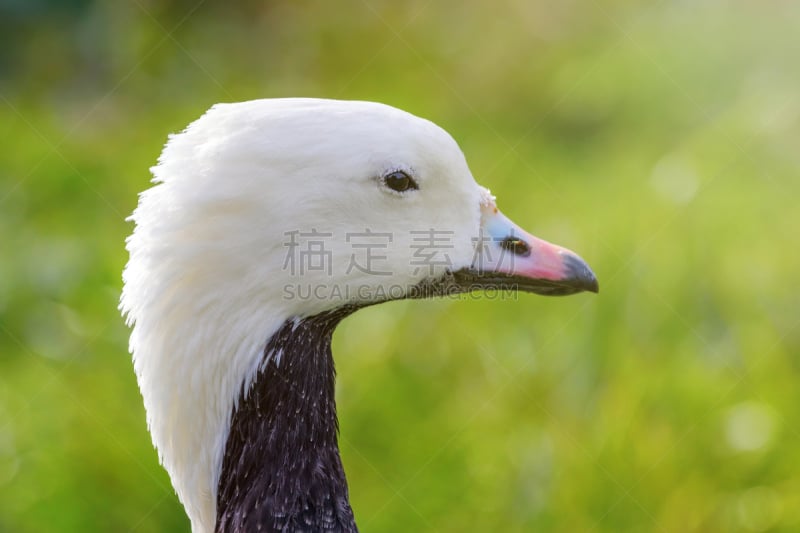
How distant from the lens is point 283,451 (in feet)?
6.84

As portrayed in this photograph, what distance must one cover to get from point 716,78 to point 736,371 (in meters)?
3.35

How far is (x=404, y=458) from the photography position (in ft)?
11.7

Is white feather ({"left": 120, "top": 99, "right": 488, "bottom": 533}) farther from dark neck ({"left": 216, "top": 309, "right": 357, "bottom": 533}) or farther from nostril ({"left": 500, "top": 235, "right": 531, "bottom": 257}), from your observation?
nostril ({"left": 500, "top": 235, "right": 531, "bottom": 257})

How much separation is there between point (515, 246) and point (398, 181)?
12.6 inches

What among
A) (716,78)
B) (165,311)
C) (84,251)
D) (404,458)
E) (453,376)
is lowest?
(165,311)

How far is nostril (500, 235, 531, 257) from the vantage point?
219cm

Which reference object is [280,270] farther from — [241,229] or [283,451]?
[283,451]

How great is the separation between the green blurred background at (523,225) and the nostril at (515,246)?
143 cm

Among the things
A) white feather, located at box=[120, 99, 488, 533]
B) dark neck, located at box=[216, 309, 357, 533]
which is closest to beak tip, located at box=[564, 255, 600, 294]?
white feather, located at box=[120, 99, 488, 533]

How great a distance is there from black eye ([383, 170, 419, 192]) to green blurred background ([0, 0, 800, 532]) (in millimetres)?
1664

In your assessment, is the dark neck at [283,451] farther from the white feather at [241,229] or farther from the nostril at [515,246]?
the nostril at [515,246]

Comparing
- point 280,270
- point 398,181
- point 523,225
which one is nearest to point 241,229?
point 280,270

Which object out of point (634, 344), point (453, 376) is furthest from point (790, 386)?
point (453, 376)

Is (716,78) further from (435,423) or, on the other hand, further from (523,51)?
(435,423)
